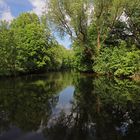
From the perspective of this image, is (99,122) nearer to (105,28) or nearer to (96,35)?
(105,28)

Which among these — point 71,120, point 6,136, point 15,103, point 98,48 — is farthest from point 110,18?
point 6,136

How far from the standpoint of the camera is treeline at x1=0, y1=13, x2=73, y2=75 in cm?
4819

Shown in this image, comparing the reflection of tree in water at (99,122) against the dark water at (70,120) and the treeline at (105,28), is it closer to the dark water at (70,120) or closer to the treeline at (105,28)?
the dark water at (70,120)

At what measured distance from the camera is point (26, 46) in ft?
198

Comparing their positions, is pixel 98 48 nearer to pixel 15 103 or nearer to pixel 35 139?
pixel 15 103

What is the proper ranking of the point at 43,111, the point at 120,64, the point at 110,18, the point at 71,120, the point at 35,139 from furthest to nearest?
the point at 110,18 → the point at 120,64 → the point at 43,111 → the point at 71,120 → the point at 35,139

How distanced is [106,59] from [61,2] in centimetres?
1174

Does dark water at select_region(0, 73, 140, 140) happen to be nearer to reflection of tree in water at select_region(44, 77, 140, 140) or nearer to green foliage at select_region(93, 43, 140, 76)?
reflection of tree in water at select_region(44, 77, 140, 140)

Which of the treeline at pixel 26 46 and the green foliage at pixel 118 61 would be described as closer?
the green foliage at pixel 118 61

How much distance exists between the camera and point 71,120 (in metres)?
12.7

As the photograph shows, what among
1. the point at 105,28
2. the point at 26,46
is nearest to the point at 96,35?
the point at 105,28

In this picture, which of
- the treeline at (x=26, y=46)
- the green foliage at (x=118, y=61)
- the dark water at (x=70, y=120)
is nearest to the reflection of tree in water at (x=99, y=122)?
the dark water at (x=70, y=120)

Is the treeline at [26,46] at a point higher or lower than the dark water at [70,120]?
higher

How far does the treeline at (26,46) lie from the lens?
48.2 m
